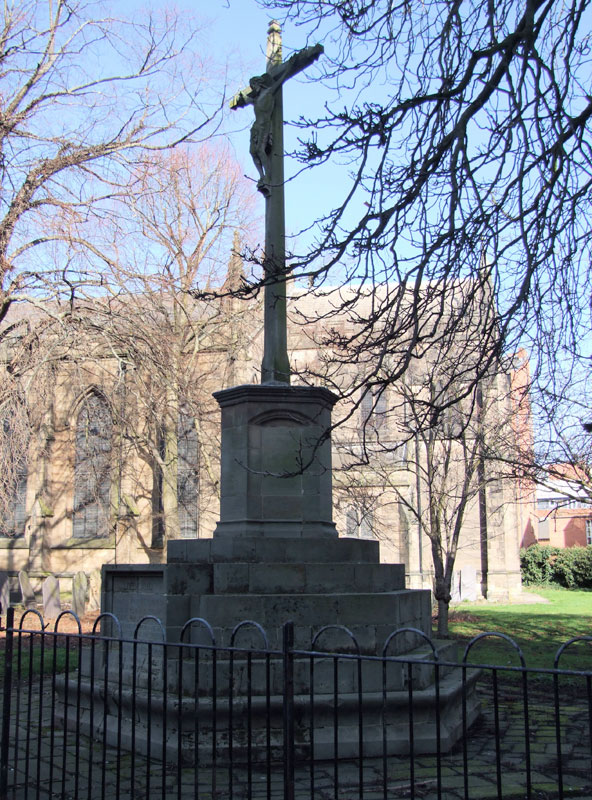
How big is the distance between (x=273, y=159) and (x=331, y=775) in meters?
6.35

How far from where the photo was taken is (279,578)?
22.4 feet

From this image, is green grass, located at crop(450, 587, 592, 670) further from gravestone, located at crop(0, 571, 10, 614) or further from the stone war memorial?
gravestone, located at crop(0, 571, 10, 614)

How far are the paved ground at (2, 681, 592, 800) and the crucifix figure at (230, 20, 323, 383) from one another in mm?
3855

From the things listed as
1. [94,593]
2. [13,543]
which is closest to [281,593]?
[94,593]

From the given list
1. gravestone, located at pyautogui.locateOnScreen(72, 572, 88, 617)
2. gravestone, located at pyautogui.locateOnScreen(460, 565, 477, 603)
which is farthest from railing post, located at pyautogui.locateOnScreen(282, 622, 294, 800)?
gravestone, located at pyautogui.locateOnScreen(460, 565, 477, 603)

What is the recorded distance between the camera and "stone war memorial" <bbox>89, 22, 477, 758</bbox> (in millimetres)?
6129

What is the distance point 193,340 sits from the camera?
21484mm

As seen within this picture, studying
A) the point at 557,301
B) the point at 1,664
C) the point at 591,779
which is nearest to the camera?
the point at 591,779

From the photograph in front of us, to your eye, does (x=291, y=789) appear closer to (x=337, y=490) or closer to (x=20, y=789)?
(x=20, y=789)

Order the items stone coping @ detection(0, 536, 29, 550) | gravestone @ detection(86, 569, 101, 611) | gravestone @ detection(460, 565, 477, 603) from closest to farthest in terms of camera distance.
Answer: gravestone @ detection(86, 569, 101, 611)
gravestone @ detection(460, 565, 477, 603)
stone coping @ detection(0, 536, 29, 550)

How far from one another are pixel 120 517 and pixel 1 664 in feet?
41.3

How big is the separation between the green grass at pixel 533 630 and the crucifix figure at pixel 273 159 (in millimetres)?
5306

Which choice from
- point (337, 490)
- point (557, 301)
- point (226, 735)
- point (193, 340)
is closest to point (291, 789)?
point (226, 735)

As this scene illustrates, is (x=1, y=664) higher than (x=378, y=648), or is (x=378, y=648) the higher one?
(x=378, y=648)
